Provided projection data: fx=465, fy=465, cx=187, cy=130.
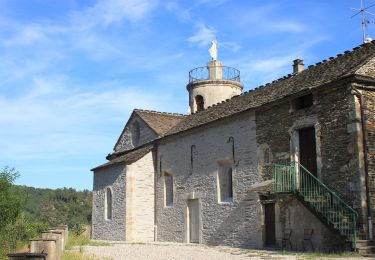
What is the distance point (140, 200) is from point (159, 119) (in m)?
6.00

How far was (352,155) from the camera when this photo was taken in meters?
14.5

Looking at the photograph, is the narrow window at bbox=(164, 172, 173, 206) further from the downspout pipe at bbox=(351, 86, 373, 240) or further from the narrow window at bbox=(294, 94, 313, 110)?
the downspout pipe at bbox=(351, 86, 373, 240)

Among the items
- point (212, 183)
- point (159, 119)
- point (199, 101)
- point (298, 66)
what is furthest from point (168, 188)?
point (298, 66)

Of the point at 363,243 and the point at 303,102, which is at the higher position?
the point at 303,102

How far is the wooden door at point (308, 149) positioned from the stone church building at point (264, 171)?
0.04 m

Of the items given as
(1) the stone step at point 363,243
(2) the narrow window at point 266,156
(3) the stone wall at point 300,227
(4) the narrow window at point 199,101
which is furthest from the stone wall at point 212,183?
(4) the narrow window at point 199,101

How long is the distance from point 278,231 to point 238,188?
3.03 meters

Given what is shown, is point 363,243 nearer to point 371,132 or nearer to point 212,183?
point 371,132

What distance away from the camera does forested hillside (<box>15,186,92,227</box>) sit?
76.7 m

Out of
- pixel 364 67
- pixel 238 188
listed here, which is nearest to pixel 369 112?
pixel 364 67

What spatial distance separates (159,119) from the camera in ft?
96.6

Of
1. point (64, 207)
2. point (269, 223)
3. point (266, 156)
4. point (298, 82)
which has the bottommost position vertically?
point (64, 207)

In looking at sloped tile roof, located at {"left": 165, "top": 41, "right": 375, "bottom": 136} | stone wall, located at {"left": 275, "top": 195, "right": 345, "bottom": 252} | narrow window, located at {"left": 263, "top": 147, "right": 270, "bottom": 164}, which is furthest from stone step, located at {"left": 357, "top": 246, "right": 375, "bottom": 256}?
narrow window, located at {"left": 263, "top": 147, "right": 270, "bottom": 164}

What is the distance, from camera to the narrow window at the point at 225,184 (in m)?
20.6
